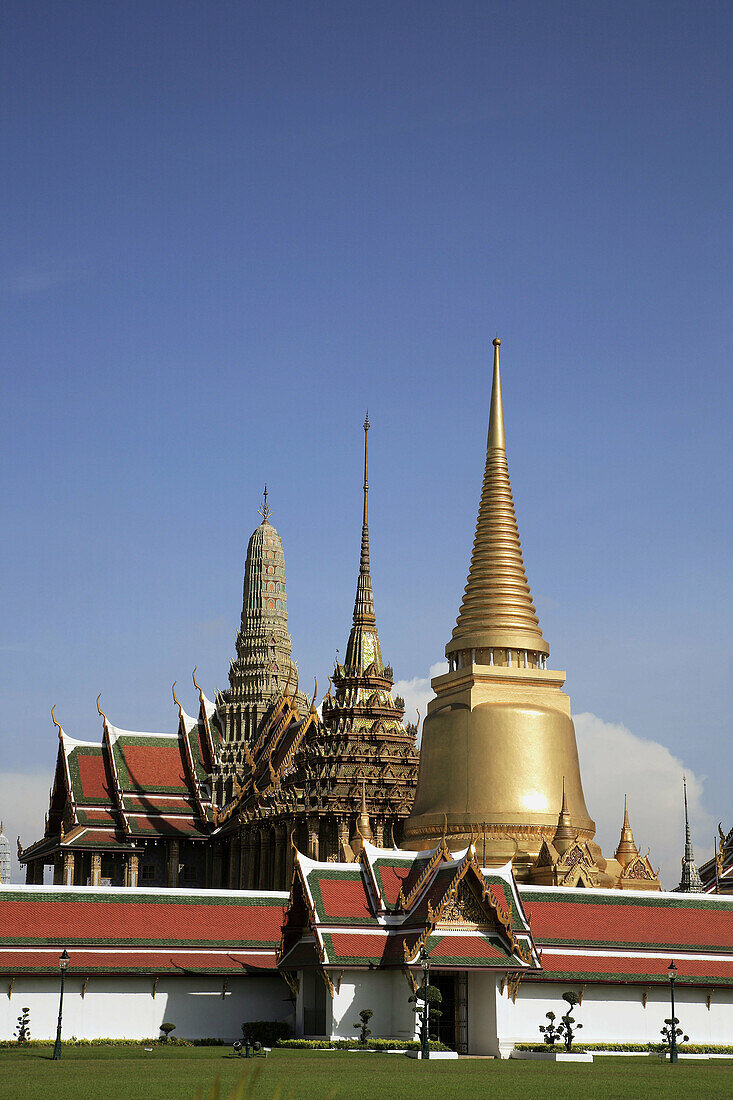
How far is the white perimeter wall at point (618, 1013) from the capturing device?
33.2 meters

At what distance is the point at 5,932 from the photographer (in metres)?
35.4

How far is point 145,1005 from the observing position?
1401 inches

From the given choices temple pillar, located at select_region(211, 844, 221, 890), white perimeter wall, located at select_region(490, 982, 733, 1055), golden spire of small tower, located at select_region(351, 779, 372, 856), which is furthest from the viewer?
temple pillar, located at select_region(211, 844, 221, 890)

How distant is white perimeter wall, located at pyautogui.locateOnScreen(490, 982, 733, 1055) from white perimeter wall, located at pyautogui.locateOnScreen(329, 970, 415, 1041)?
7.07 feet

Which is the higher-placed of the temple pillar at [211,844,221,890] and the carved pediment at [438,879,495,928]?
the temple pillar at [211,844,221,890]

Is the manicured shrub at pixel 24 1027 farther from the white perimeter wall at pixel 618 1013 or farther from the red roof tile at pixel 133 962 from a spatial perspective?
the white perimeter wall at pixel 618 1013

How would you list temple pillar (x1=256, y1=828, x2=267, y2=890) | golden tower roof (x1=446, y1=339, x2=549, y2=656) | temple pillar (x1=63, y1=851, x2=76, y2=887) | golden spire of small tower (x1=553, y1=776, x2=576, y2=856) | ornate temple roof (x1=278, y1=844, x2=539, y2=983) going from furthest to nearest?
temple pillar (x1=63, y1=851, x2=76, y2=887) < temple pillar (x1=256, y1=828, x2=267, y2=890) < golden tower roof (x1=446, y1=339, x2=549, y2=656) < golden spire of small tower (x1=553, y1=776, x2=576, y2=856) < ornate temple roof (x1=278, y1=844, x2=539, y2=983)

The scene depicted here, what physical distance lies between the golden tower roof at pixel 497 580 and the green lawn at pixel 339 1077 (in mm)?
19456

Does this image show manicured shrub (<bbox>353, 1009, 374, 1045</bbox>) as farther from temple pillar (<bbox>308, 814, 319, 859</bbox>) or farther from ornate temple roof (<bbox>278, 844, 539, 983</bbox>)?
temple pillar (<bbox>308, 814, 319, 859</bbox>)

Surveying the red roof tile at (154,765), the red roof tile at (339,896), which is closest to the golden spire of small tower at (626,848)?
the red roof tile at (339,896)

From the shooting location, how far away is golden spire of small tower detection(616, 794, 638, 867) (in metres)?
47.3

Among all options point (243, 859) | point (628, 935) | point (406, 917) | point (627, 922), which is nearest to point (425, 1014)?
point (406, 917)

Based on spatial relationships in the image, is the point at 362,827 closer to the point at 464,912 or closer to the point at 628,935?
the point at 628,935

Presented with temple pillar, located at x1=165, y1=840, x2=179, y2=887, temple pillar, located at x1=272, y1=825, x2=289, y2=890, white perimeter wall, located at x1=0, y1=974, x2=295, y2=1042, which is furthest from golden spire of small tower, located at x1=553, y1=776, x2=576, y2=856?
temple pillar, located at x1=165, y1=840, x2=179, y2=887
